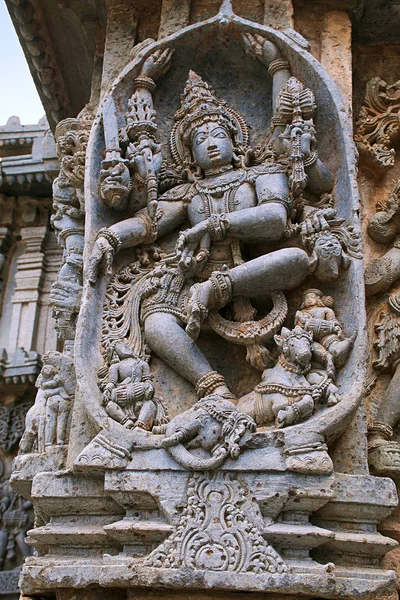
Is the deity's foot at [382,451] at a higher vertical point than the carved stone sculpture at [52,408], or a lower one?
lower

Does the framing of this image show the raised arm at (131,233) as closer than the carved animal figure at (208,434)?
No

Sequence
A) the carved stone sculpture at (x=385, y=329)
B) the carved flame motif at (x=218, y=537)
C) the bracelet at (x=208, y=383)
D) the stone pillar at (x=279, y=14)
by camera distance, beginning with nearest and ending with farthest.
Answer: the carved flame motif at (x=218, y=537)
the bracelet at (x=208, y=383)
the carved stone sculpture at (x=385, y=329)
the stone pillar at (x=279, y=14)

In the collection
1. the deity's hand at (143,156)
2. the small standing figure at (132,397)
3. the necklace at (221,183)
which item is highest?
the deity's hand at (143,156)

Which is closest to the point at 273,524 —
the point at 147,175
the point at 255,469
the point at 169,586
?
the point at 255,469

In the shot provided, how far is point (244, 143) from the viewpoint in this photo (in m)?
A: 4.24

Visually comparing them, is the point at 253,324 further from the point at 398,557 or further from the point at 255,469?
the point at 398,557

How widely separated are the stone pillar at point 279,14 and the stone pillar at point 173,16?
0.57m

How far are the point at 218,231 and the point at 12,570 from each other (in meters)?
5.72

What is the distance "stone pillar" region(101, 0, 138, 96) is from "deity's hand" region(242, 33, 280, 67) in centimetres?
90

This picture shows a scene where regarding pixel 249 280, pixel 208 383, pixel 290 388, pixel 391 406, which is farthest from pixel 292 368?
pixel 391 406

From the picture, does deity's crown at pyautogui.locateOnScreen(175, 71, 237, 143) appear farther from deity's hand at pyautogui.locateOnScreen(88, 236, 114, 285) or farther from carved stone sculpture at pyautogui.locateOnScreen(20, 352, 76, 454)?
carved stone sculpture at pyautogui.locateOnScreen(20, 352, 76, 454)

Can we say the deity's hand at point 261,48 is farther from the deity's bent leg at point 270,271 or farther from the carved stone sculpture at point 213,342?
the deity's bent leg at point 270,271

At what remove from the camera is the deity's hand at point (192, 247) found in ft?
12.3

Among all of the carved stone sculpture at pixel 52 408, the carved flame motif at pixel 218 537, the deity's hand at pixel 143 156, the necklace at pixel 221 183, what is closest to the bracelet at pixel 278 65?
the necklace at pixel 221 183
